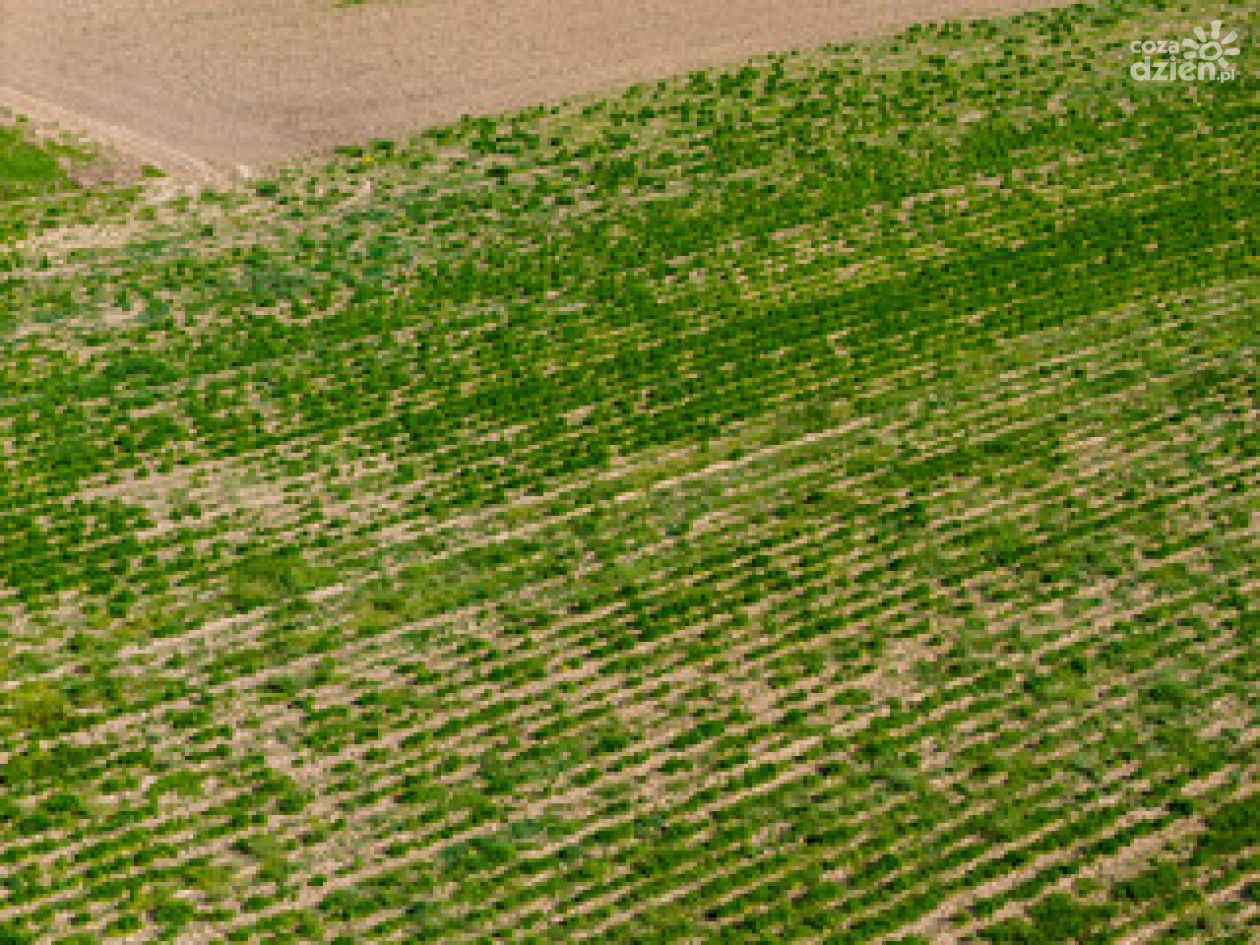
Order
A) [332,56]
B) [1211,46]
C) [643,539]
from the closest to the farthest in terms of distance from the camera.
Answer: [643,539] → [332,56] → [1211,46]

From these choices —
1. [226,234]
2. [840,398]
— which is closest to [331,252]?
[226,234]

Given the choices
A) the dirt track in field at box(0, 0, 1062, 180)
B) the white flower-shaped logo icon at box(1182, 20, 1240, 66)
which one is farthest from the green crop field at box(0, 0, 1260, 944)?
the white flower-shaped logo icon at box(1182, 20, 1240, 66)

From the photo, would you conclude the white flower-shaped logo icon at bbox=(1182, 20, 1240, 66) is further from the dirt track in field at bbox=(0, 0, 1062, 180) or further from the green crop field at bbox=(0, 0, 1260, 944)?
the dirt track in field at bbox=(0, 0, 1062, 180)

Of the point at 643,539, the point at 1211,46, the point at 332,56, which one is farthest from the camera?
the point at 1211,46

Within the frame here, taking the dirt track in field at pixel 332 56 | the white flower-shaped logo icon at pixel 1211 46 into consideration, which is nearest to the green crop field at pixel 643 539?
the dirt track in field at pixel 332 56

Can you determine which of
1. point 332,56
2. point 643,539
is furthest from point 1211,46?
point 643,539

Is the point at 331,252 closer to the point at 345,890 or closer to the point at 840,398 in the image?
the point at 840,398

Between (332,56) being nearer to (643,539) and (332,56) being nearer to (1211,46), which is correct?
(643,539)
